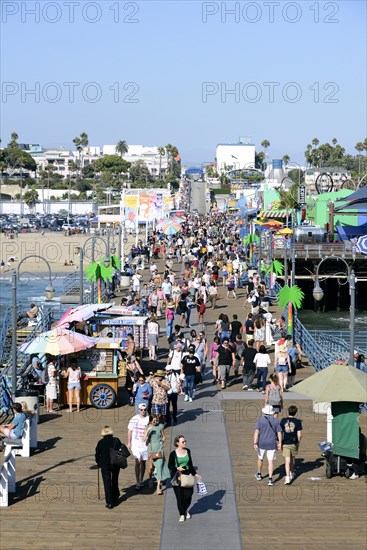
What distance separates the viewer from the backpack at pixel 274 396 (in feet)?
55.7

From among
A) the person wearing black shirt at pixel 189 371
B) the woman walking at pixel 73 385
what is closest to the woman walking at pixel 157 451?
the woman walking at pixel 73 385

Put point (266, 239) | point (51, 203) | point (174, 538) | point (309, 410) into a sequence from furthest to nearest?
point (51, 203)
point (266, 239)
point (309, 410)
point (174, 538)

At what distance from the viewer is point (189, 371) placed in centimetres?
1967

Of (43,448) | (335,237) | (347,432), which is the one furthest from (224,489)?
(335,237)

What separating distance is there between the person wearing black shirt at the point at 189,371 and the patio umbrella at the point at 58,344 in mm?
1838

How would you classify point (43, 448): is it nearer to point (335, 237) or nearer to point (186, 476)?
point (186, 476)

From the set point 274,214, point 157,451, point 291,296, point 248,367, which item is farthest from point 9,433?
point 274,214

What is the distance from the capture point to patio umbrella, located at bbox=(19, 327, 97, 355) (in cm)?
1892

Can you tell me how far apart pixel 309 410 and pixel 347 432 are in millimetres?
4943

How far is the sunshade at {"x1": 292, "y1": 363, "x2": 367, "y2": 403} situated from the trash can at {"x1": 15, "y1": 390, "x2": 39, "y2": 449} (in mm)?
4183

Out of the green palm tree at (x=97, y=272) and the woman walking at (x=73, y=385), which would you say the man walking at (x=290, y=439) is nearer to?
the woman walking at (x=73, y=385)

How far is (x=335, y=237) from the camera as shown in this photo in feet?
208

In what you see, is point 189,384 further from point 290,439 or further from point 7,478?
point 7,478

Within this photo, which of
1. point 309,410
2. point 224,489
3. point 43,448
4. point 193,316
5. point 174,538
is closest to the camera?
point 174,538
